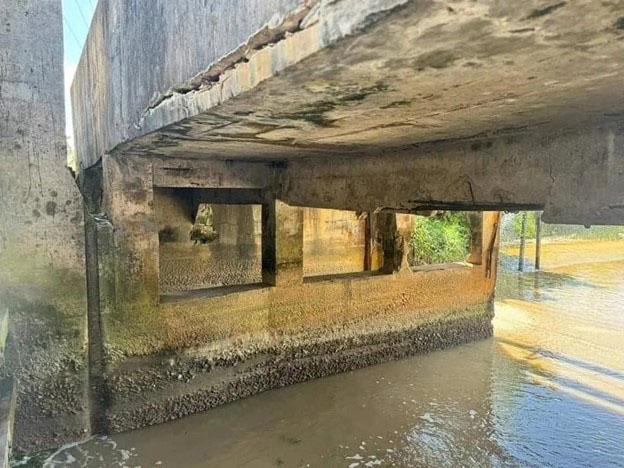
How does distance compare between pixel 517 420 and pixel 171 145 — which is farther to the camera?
pixel 517 420

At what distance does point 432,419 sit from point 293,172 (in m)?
3.10

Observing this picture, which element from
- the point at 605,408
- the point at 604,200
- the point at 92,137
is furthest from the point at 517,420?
the point at 92,137

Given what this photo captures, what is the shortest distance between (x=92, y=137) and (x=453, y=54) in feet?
16.2

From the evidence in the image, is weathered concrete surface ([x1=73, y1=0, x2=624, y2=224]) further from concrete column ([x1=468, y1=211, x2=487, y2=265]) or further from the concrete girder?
concrete column ([x1=468, y1=211, x2=487, y2=265])

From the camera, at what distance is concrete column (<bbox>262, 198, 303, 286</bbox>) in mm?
5328

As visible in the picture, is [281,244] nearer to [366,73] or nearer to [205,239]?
[205,239]

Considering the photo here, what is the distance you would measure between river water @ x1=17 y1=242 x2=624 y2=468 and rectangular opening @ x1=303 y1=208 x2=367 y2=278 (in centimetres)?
190

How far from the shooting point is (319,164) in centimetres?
463

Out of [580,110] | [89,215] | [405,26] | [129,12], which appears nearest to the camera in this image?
[405,26]

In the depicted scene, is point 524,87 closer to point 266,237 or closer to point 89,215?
point 89,215

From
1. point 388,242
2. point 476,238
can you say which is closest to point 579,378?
point 476,238

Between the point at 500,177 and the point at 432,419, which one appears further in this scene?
the point at 432,419

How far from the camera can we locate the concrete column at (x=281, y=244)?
533 cm

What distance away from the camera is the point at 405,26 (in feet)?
3.49
